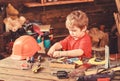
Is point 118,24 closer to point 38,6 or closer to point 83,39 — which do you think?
point 38,6

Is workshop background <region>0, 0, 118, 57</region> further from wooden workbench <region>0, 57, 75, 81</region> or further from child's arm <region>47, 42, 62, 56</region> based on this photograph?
wooden workbench <region>0, 57, 75, 81</region>

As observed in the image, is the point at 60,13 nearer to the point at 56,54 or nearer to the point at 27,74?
the point at 56,54

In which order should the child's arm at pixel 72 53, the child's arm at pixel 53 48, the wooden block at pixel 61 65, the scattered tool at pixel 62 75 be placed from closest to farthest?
the scattered tool at pixel 62 75, the wooden block at pixel 61 65, the child's arm at pixel 72 53, the child's arm at pixel 53 48

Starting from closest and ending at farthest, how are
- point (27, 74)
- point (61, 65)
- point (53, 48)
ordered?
point (27, 74), point (61, 65), point (53, 48)

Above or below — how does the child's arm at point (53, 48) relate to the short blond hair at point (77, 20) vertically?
below

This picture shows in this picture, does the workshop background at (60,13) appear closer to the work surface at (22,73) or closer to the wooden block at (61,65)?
the work surface at (22,73)

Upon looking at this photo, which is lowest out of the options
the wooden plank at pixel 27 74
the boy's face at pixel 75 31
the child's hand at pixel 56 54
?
the wooden plank at pixel 27 74

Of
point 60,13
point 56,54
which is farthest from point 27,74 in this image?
point 60,13

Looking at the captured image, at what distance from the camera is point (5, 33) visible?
4.34 meters

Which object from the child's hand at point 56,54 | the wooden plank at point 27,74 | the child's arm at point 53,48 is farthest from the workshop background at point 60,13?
the wooden plank at point 27,74

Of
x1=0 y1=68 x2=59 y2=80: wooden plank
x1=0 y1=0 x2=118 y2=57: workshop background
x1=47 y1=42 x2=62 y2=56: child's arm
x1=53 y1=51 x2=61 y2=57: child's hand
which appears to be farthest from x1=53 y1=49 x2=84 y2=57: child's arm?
x1=0 y1=0 x2=118 y2=57: workshop background

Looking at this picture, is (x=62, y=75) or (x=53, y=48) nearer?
(x=62, y=75)

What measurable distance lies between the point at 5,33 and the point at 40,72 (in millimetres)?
2179

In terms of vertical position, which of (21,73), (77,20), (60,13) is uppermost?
(77,20)
